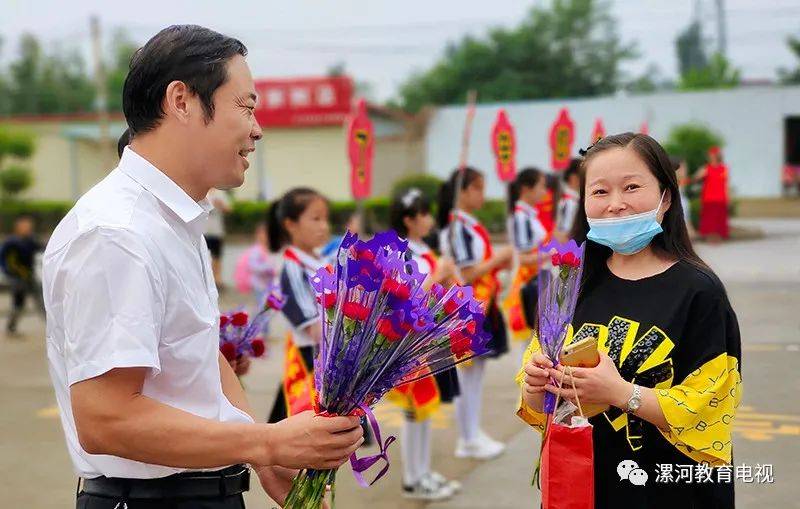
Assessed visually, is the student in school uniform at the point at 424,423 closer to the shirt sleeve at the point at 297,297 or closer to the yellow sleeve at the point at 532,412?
the shirt sleeve at the point at 297,297

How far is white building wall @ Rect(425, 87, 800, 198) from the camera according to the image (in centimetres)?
2703

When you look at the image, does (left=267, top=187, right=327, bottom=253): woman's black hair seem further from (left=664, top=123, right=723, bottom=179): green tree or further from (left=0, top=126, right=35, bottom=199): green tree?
(left=0, top=126, right=35, bottom=199): green tree

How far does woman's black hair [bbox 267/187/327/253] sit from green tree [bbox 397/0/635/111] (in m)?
36.3

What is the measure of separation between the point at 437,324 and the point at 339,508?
9.56 ft

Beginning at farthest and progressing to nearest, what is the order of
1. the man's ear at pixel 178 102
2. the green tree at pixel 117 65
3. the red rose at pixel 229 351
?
the green tree at pixel 117 65, the red rose at pixel 229 351, the man's ear at pixel 178 102

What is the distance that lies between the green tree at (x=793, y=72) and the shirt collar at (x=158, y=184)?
129 feet

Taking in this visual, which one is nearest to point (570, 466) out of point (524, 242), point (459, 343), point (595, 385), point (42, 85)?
point (595, 385)

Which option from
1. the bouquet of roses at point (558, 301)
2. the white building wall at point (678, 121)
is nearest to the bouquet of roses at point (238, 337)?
the bouquet of roses at point (558, 301)

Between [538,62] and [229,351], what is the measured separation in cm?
4073

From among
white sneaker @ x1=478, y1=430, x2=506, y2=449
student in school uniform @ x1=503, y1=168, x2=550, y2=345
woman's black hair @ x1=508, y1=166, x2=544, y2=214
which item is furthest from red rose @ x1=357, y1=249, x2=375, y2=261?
woman's black hair @ x1=508, y1=166, x2=544, y2=214

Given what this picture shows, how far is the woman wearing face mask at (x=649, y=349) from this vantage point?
7.00ft

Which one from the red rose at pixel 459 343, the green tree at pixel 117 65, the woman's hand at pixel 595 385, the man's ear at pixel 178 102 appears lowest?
the woman's hand at pixel 595 385

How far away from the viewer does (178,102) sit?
168 centimetres

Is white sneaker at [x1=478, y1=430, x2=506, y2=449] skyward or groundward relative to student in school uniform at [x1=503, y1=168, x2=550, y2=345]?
groundward
